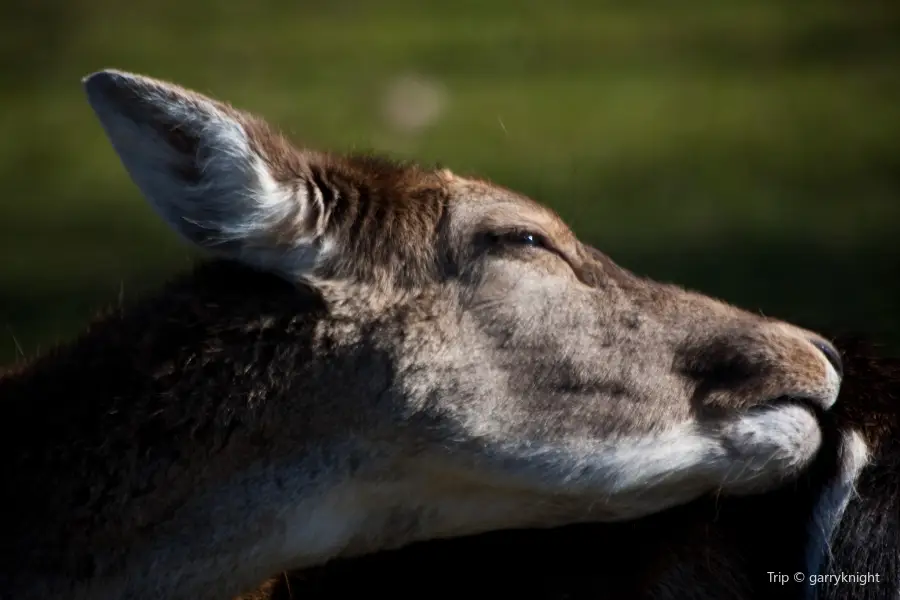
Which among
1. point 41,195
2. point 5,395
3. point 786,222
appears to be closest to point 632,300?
point 5,395

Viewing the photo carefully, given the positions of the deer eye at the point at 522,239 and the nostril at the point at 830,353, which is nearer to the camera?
the deer eye at the point at 522,239

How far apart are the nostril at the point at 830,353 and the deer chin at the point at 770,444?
236 mm

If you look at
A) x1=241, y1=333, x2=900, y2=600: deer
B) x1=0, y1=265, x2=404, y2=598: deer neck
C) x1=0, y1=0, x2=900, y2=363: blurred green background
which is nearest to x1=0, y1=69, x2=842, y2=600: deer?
x1=0, y1=265, x2=404, y2=598: deer neck

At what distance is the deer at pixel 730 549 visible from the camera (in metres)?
4.17

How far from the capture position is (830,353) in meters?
4.43

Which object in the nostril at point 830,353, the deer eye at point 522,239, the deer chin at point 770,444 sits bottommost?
the deer chin at point 770,444

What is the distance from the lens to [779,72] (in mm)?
14227

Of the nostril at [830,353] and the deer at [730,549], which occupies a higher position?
the nostril at [830,353]

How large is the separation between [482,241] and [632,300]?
0.49 meters

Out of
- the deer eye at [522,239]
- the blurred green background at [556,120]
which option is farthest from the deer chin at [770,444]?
the blurred green background at [556,120]

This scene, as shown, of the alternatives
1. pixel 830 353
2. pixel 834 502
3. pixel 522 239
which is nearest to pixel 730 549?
pixel 834 502

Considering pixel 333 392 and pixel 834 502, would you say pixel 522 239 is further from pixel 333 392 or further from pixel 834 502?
pixel 834 502

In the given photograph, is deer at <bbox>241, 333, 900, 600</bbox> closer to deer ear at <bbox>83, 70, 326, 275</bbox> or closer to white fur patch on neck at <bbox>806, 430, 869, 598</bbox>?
white fur patch on neck at <bbox>806, 430, 869, 598</bbox>

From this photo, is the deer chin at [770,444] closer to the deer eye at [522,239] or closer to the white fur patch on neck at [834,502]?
the white fur patch on neck at [834,502]
